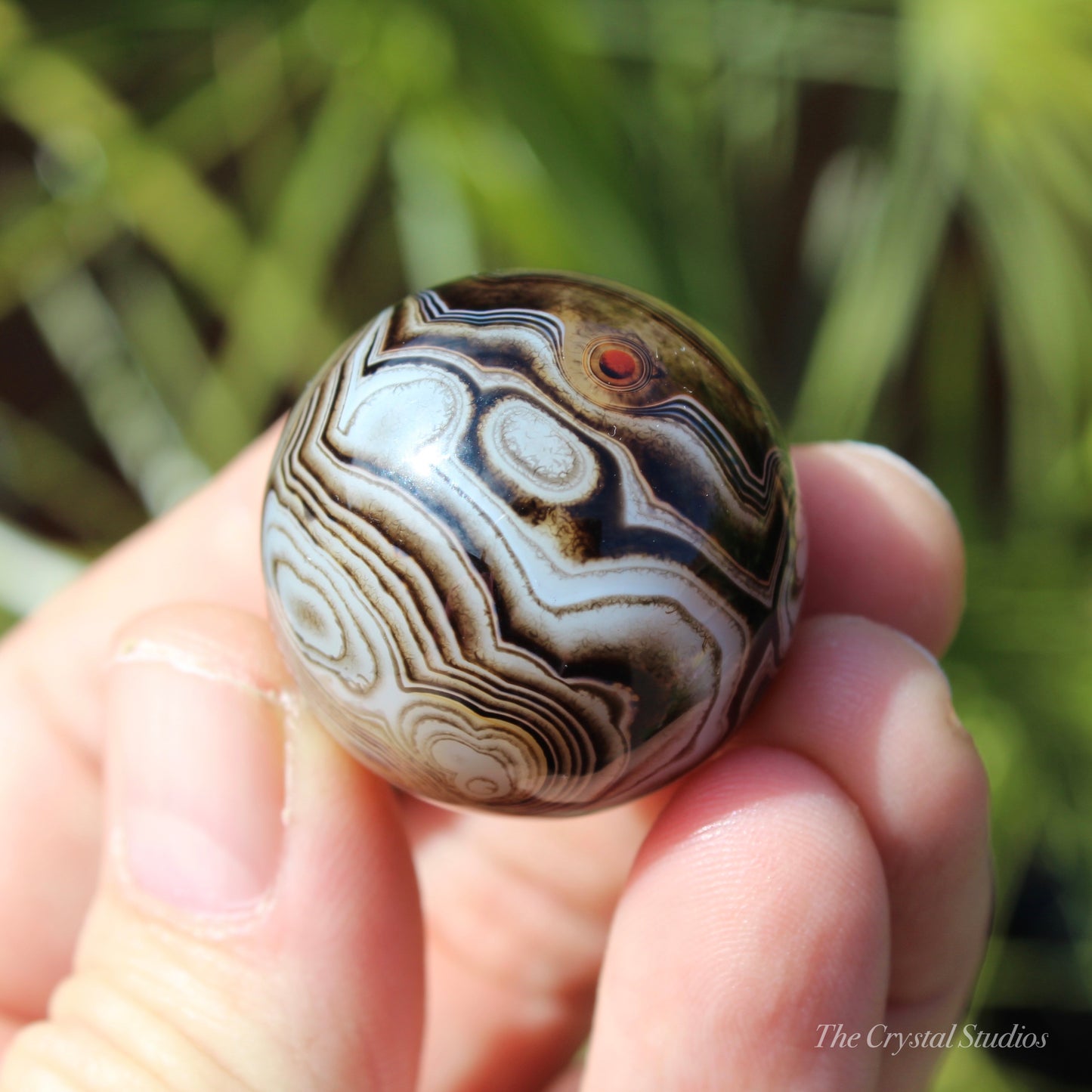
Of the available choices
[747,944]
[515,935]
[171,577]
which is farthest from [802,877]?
[171,577]

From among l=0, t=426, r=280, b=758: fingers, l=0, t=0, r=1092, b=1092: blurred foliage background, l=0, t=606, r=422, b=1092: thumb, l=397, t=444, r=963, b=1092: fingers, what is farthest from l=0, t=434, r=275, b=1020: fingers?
l=0, t=0, r=1092, b=1092: blurred foliage background

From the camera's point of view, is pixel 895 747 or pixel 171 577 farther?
pixel 171 577

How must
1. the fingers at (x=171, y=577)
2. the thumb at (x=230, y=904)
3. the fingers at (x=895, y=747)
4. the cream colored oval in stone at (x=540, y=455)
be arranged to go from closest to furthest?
1. the cream colored oval in stone at (x=540, y=455)
2. the thumb at (x=230, y=904)
3. the fingers at (x=895, y=747)
4. the fingers at (x=171, y=577)

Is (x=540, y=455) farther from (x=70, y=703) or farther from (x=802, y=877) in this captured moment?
(x=70, y=703)

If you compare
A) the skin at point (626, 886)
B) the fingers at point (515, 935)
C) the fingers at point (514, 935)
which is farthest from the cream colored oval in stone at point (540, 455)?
the fingers at point (515, 935)

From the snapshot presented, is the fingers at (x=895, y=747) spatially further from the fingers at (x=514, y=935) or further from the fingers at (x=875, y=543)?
the fingers at (x=514, y=935)

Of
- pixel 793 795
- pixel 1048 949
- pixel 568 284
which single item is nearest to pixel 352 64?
pixel 568 284

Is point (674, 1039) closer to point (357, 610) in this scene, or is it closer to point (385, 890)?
point (385, 890)
